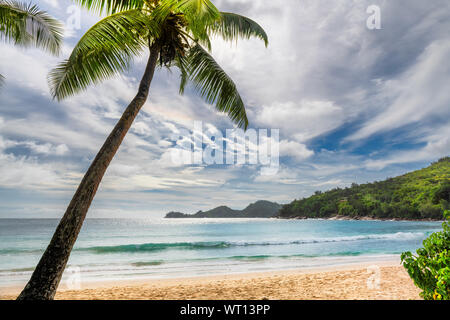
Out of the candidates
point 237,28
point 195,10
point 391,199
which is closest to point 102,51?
point 195,10

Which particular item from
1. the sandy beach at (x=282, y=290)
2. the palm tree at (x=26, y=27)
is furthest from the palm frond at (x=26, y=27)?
the sandy beach at (x=282, y=290)

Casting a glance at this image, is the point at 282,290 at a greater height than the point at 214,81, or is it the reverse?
the point at 214,81

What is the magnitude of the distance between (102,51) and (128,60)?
0.51m

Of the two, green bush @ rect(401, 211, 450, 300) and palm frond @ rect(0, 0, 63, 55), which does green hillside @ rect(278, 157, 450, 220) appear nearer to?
green bush @ rect(401, 211, 450, 300)

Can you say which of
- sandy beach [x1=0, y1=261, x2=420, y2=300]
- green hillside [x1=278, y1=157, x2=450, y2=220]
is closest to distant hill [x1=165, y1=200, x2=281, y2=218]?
green hillside [x1=278, y1=157, x2=450, y2=220]

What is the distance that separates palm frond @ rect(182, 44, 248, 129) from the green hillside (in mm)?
34004

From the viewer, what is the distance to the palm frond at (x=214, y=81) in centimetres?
582

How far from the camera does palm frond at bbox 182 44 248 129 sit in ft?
19.1

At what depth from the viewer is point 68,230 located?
3223 millimetres

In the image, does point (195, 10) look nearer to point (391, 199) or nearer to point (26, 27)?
point (26, 27)

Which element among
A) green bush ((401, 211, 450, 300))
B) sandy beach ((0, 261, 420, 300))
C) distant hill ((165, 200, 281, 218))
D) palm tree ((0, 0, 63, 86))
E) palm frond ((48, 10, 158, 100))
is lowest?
distant hill ((165, 200, 281, 218))
